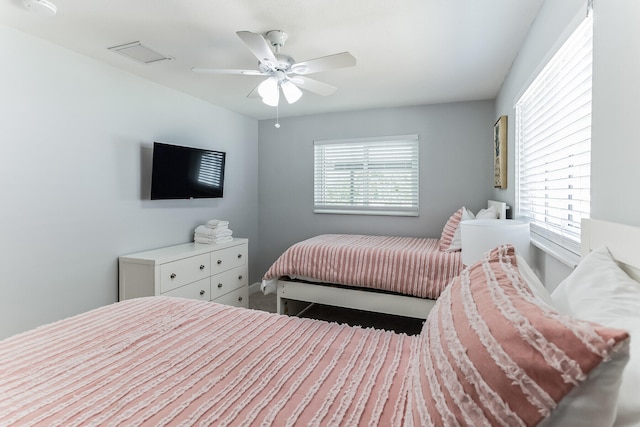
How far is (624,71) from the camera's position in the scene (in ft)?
3.32

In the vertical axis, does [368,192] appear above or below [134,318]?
above

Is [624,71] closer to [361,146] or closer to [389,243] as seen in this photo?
[389,243]

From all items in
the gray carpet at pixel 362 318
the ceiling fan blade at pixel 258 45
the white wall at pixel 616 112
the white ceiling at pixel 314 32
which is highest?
the white ceiling at pixel 314 32

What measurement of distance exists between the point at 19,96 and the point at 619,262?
10.8ft

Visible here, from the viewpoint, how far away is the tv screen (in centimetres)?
304

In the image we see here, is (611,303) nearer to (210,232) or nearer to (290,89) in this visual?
(290,89)

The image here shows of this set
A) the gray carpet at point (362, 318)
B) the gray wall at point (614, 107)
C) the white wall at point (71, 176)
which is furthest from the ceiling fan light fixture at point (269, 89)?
the gray carpet at point (362, 318)

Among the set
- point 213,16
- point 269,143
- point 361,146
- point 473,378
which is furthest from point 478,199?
point 473,378

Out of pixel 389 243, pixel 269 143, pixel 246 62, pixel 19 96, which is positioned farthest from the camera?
pixel 269 143

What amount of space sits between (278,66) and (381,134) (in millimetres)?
2164

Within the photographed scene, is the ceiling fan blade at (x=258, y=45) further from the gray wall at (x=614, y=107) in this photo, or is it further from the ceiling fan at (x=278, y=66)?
the gray wall at (x=614, y=107)

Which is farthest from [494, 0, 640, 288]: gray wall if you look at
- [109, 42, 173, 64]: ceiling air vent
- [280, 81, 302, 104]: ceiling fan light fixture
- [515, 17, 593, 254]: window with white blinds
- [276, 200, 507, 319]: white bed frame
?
[109, 42, 173, 64]: ceiling air vent

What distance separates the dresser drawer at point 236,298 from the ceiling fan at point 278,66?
2.08 m

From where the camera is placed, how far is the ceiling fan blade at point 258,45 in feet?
5.87
